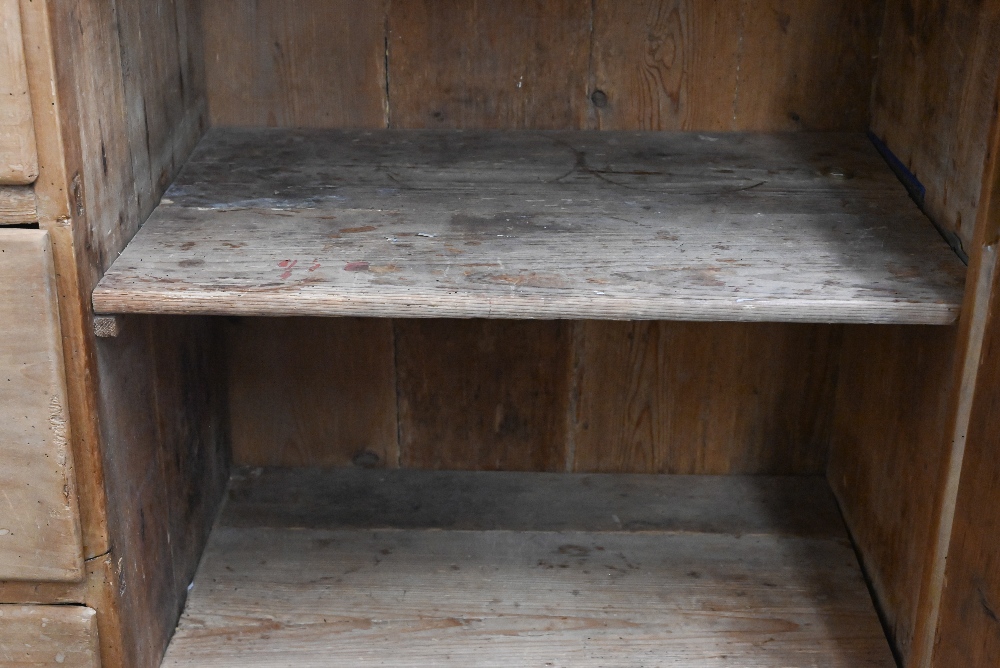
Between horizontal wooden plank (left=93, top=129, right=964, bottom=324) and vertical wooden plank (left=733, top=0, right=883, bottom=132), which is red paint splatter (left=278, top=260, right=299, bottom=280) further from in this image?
vertical wooden plank (left=733, top=0, right=883, bottom=132)

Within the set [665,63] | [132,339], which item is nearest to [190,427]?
[132,339]

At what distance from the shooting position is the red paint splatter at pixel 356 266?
45.0 inches

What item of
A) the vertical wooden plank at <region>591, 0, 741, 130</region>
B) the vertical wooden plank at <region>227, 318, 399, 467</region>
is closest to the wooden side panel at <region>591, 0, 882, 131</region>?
the vertical wooden plank at <region>591, 0, 741, 130</region>

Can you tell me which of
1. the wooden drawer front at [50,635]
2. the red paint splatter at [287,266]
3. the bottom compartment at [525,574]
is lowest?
the bottom compartment at [525,574]

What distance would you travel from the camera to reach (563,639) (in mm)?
1399

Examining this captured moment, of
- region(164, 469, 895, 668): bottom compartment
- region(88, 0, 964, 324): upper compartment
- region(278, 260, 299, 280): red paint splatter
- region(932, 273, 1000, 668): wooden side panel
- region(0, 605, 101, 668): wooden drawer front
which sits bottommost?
region(164, 469, 895, 668): bottom compartment

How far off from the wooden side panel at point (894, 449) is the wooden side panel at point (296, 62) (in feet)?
2.47

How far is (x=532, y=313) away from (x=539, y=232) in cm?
18

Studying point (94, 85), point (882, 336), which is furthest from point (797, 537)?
point (94, 85)

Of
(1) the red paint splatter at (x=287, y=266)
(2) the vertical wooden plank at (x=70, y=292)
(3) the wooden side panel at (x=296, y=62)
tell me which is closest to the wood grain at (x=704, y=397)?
(3) the wooden side panel at (x=296, y=62)

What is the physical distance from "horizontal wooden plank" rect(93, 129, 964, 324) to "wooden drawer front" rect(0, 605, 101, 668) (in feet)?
1.16

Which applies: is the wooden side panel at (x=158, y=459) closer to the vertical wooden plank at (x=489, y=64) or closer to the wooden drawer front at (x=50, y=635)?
the wooden drawer front at (x=50, y=635)

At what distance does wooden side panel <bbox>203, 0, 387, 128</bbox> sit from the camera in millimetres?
1472

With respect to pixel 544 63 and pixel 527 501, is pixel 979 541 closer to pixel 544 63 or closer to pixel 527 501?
pixel 527 501
